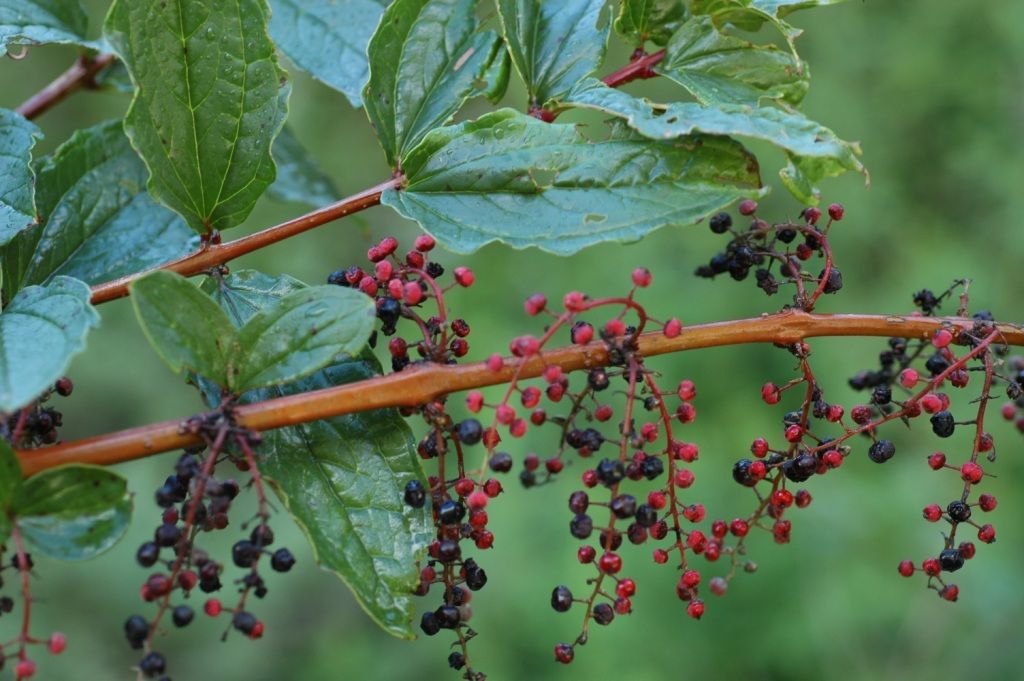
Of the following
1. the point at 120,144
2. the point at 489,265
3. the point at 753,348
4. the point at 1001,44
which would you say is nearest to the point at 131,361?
the point at 489,265

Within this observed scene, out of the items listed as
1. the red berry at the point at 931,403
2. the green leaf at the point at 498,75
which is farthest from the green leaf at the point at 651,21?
the red berry at the point at 931,403

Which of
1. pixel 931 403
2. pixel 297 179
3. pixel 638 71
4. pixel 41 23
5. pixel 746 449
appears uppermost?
pixel 638 71

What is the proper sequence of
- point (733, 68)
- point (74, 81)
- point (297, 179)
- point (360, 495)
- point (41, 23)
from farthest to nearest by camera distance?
point (297, 179)
point (74, 81)
point (41, 23)
point (733, 68)
point (360, 495)

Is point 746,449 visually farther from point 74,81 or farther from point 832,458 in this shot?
point 74,81

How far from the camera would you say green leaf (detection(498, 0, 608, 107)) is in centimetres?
138

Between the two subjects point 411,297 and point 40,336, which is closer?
point 40,336

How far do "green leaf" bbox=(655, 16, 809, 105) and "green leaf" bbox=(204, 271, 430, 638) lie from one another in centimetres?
62

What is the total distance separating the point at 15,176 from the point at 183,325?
16.0 inches

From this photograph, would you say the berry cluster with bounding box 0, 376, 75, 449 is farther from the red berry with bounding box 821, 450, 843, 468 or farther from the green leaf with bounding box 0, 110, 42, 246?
the red berry with bounding box 821, 450, 843, 468

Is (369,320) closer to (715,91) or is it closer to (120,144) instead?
(715,91)

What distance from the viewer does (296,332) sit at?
108 centimetres

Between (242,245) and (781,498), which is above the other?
(242,245)

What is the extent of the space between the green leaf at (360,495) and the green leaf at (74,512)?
17cm

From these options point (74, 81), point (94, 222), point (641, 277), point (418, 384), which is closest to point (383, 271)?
point (418, 384)
